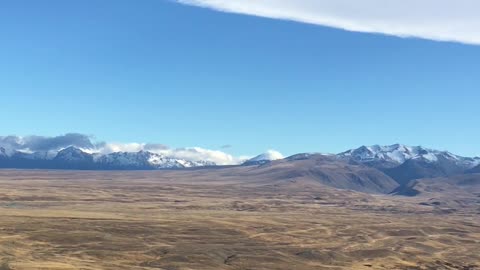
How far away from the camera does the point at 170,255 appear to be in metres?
171

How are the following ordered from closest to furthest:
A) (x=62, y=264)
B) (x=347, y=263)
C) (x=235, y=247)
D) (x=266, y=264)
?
(x=62, y=264) → (x=266, y=264) → (x=347, y=263) → (x=235, y=247)

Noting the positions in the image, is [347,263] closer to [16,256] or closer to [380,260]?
[380,260]

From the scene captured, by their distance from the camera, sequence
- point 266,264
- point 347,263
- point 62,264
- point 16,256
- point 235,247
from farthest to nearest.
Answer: point 235,247 < point 347,263 < point 266,264 < point 16,256 < point 62,264

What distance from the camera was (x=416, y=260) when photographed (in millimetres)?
195000

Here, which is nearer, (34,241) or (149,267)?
(149,267)

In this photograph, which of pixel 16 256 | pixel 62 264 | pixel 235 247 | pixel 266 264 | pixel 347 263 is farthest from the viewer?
pixel 235 247

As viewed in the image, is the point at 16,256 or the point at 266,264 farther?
the point at 266,264

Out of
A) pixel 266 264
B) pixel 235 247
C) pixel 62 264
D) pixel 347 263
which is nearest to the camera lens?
pixel 62 264

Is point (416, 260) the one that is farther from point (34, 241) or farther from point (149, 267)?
point (34, 241)

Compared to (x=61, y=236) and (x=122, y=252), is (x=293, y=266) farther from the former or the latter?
(x=61, y=236)

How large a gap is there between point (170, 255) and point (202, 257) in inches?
342

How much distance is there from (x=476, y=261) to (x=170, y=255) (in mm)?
94356

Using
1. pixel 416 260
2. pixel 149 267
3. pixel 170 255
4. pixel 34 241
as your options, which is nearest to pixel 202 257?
pixel 170 255

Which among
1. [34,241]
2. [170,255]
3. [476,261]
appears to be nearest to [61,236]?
[34,241]
